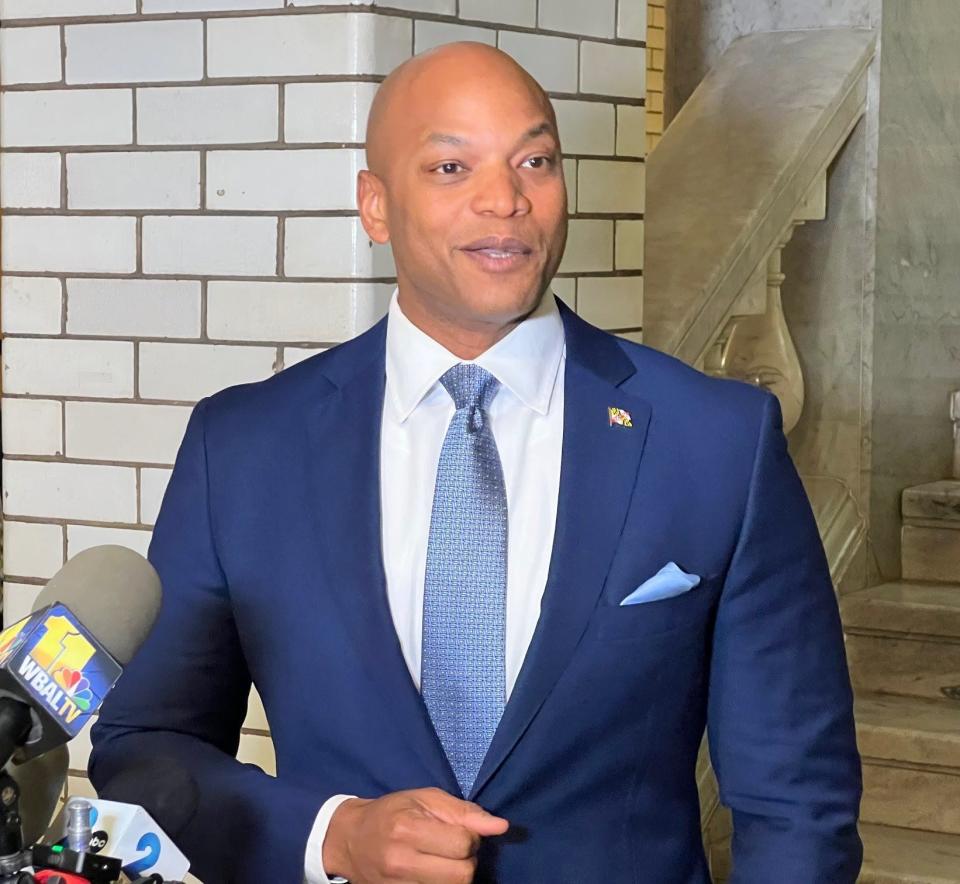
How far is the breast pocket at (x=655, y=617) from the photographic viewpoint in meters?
1.64

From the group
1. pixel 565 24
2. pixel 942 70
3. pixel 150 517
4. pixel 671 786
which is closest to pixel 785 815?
pixel 671 786

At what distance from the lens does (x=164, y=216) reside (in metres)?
2.59

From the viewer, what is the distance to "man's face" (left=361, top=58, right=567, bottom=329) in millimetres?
1651

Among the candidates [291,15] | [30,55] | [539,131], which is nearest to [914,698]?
[291,15]

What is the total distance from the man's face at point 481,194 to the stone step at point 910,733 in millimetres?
2272

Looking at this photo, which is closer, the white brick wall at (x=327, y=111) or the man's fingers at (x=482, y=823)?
the man's fingers at (x=482, y=823)

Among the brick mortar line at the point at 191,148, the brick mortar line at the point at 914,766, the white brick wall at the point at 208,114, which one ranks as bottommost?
the brick mortar line at the point at 914,766

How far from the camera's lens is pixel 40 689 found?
3.01 ft

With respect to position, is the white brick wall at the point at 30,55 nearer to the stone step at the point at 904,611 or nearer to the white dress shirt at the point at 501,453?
the white dress shirt at the point at 501,453

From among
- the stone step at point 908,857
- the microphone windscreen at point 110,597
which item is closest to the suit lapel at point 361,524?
the microphone windscreen at point 110,597

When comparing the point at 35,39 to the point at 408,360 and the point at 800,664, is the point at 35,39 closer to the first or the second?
the point at 408,360

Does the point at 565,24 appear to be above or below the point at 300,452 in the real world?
above

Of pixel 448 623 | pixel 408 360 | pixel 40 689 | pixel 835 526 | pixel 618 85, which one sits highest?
pixel 618 85

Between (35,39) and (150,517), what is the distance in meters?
0.75
